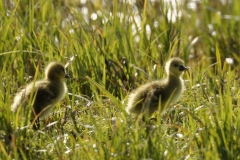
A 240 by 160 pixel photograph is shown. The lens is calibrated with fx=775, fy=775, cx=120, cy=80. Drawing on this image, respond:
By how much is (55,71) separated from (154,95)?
0.92 metres

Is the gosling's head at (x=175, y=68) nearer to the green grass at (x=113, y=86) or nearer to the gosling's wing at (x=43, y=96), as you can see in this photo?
the green grass at (x=113, y=86)

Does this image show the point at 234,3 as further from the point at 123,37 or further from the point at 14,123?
the point at 14,123

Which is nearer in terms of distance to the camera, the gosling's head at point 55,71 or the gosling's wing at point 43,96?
the gosling's wing at point 43,96

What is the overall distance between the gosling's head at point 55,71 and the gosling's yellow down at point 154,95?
26.8 inches

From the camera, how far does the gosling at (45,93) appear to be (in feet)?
19.6

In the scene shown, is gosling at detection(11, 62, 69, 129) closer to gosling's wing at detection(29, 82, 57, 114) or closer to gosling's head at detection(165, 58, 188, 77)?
gosling's wing at detection(29, 82, 57, 114)

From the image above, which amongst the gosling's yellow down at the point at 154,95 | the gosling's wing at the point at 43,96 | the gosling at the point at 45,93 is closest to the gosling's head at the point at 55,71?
the gosling at the point at 45,93

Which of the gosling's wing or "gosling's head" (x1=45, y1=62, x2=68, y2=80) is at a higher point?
"gosling's head" (x1=45, y1=62, x2=68, y2=80)

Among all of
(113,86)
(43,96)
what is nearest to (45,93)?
(43,96)

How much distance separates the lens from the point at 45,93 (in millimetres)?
6184

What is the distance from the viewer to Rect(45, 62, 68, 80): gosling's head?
255 inches

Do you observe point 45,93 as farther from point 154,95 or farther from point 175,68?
point 175,68

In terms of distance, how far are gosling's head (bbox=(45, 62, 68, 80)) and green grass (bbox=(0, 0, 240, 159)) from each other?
0.73 feet

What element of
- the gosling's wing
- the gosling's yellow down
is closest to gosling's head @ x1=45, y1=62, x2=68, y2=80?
the gosling's wing
